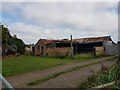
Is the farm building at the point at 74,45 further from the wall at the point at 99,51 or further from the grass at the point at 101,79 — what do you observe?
the grass at the point at 101,79

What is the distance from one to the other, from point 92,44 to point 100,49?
8.19 meters

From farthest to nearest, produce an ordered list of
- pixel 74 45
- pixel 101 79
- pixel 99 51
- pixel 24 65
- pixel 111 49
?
1. pixel 74 45
2. pixel 99 51
3. pixel 111 49
4. pixel 24 65
5. pixel 101 79

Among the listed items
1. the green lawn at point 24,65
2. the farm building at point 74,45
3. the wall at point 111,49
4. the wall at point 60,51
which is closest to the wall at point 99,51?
the wall at point 111,49

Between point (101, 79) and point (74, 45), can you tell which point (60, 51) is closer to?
point (74, 45)

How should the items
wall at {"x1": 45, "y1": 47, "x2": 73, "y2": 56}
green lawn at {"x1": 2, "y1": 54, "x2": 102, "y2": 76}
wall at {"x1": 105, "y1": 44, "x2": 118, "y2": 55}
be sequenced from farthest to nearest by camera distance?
1. wall at {"x1": 45, "y1": 47, "x2": 73, "y2": 56}
2. wall at {"x1": 105, "y1": 44, "x2": 118, "y2": 55}
3. green lawn at {"x1": 2, "y1": 54, "x2": 102, "y2": 76}

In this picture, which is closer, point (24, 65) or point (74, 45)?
point (24, 65)

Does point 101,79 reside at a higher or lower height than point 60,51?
higher

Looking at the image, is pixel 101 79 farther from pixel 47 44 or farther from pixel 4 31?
pixel 47 44

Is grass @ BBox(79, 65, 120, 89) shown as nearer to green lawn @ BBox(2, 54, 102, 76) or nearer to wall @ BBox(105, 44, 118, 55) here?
green lawn @ BBox(2, 54, 102, 76)

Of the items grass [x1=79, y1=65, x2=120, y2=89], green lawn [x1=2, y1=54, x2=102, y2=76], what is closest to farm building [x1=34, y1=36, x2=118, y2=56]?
green lawn [x1=2, y1=54, x2=102, y2=76]

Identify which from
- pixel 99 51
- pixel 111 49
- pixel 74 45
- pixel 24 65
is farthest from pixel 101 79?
pixel 74 45

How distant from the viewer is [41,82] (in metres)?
10.1

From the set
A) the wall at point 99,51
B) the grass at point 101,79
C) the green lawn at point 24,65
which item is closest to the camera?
the grass at point 101,79

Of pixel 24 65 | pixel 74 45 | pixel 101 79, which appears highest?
pixel 74 45
